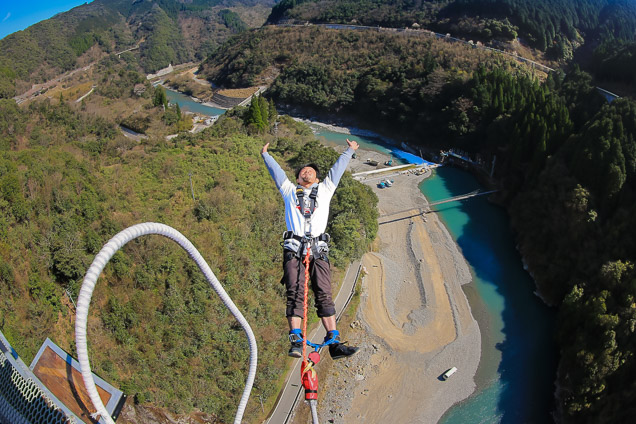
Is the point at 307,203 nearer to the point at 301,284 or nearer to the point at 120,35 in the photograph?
the point at 301,284

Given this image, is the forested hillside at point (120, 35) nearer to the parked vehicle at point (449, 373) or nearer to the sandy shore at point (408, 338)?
the sandy shore at point (408, 338)

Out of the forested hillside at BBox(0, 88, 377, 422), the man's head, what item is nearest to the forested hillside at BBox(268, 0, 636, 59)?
the forested hillside at BBox(0, 88, 377, 422)

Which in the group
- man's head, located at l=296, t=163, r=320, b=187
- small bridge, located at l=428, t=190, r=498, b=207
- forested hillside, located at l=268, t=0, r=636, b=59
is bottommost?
small bridge, located at l=428, t=190, r=498, b=207

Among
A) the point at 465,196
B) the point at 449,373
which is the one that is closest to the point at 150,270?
the point at 449,373

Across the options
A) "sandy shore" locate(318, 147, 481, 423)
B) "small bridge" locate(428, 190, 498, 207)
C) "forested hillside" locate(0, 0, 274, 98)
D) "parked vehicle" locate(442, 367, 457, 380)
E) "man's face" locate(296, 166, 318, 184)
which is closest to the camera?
"man's face" locate(296, 166, 318, 184)

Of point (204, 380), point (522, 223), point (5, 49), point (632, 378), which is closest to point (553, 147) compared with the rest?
point (522, 223)

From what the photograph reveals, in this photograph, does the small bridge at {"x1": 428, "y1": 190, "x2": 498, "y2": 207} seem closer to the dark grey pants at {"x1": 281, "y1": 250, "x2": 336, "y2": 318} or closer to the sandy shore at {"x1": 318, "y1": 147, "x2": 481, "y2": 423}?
the sandy shore at {"x1": 318, "y1": 147, "x2": 481, "y2": 423}

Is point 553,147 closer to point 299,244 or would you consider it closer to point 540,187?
point 540,187

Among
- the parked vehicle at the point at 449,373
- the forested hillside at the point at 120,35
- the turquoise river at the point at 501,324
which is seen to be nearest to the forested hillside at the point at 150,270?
the parked vehicle at the point at 449,373
